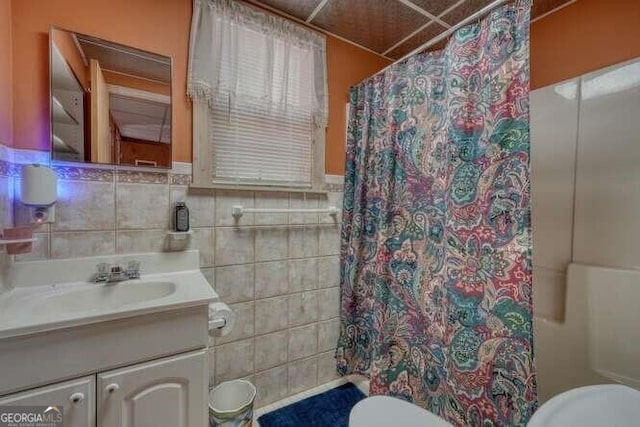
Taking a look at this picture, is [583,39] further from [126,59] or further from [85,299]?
[85,299]

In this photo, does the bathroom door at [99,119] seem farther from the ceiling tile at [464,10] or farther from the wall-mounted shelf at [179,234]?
the ceiling tile at [464,10]

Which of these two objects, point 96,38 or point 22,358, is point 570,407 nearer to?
point 22,358

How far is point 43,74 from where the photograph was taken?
1204 millimetres

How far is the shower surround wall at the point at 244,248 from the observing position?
50.2 inches

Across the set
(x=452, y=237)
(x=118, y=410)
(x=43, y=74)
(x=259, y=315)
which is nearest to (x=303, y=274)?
(x=259, y=315)

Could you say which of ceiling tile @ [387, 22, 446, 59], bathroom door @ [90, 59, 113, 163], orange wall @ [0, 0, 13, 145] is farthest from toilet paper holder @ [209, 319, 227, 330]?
ceiling tile @ [387, 22, 446, 59]

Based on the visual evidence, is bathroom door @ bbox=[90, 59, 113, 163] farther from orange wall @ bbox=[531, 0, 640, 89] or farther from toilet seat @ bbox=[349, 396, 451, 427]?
orange wall @ bbox=[531, 0, 640, 89]

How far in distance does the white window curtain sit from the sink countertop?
0.58 m

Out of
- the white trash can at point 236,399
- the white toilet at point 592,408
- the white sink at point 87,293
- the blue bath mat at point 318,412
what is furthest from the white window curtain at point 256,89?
the white toilet at point 592,408

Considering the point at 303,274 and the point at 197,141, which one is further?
the point at 303,274

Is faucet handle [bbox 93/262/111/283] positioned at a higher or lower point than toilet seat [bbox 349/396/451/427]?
higher

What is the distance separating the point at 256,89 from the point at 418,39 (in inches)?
→ 45.5

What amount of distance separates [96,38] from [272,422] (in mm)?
2087

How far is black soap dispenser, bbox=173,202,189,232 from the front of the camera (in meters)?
1.40
